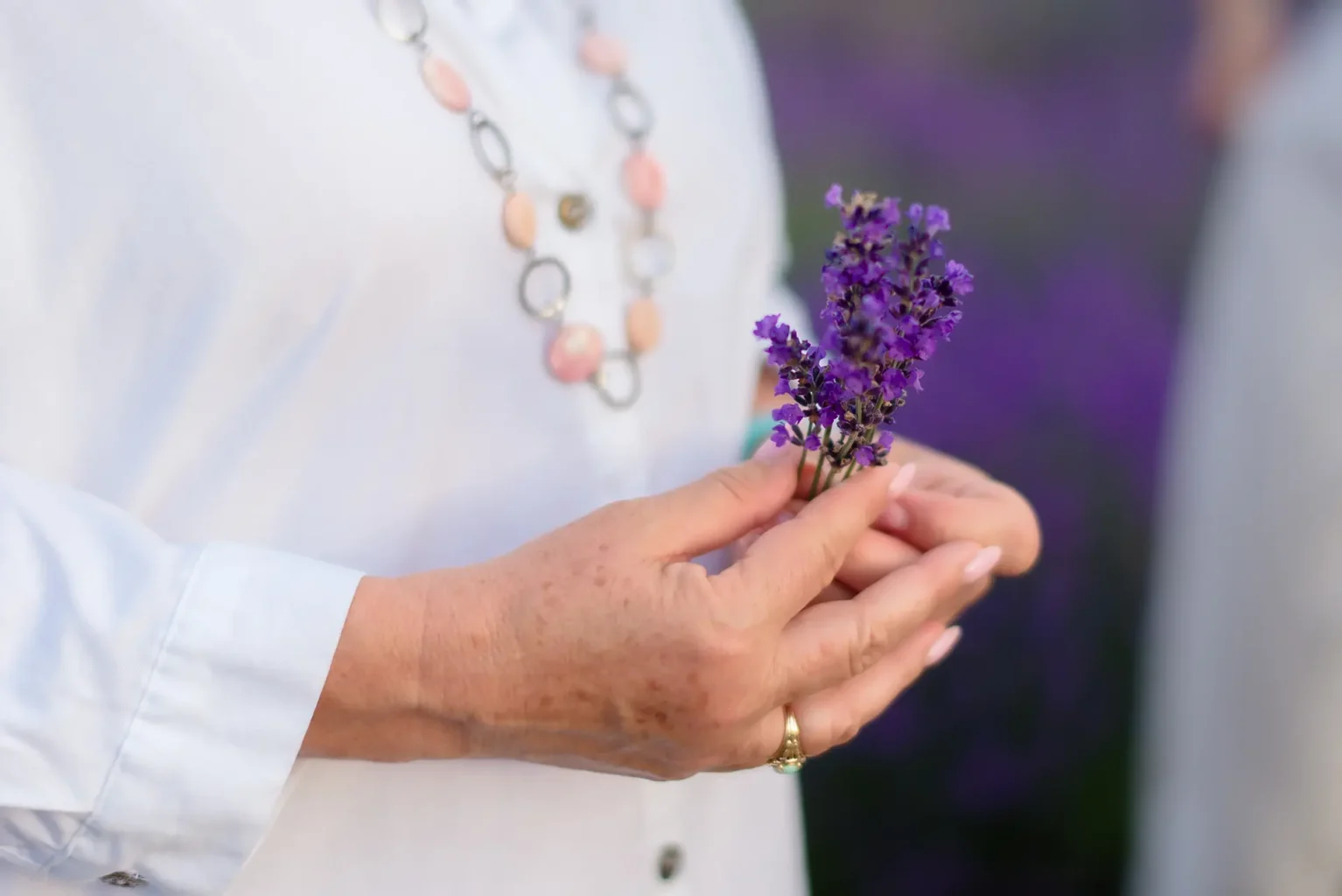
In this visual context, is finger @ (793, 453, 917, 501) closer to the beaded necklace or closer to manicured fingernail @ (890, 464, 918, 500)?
manicured fingernail @ (890, 464, 918, 500)

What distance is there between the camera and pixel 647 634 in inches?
20.9

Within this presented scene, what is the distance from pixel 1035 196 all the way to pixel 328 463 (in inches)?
52.5

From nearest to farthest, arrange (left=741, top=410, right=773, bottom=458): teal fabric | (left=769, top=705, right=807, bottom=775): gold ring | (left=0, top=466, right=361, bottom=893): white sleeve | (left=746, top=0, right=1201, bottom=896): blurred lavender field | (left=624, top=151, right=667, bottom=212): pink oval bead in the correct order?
(left=0, top=466, right=361, bottom=893): white sleeve < (left=769, top=705, right=807, bottom=775): gold ring < (left=624, top=151, right=667, bottom=212): pink oval bead < (left=741, top=410, right=773, bottom=458): teal fabric < (left=746, top=0, right=1201, bottom=896): blurred lavender field

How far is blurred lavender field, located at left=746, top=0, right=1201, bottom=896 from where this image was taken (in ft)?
5.26

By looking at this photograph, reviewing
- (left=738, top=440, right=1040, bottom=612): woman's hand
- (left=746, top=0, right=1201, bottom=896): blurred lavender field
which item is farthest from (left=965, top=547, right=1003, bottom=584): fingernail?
(left=746, top=0, right=1201, bottom=896): blurred lavender field

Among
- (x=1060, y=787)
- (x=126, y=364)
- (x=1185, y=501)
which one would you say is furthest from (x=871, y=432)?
(x=1060, y=787)

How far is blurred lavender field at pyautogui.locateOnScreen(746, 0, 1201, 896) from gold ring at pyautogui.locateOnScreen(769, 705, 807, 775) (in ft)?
3.67

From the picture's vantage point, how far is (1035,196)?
64.5 inches

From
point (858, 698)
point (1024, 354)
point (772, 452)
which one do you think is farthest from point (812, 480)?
point (1024, 354)

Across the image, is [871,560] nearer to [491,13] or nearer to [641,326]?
[641,326]

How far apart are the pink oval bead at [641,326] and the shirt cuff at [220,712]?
0.84 ft

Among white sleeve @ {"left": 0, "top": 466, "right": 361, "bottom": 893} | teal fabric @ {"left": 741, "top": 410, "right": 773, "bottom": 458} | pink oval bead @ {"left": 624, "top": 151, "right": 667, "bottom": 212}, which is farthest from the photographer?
teal fabric @ {"left": 741, "top": 410, "right": 773, "bottom": 458}

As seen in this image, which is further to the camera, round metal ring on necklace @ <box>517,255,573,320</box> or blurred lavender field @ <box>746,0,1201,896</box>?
blurred lavender field @ <box>746,0,1201,896</box>

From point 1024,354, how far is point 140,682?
56.4 inches
